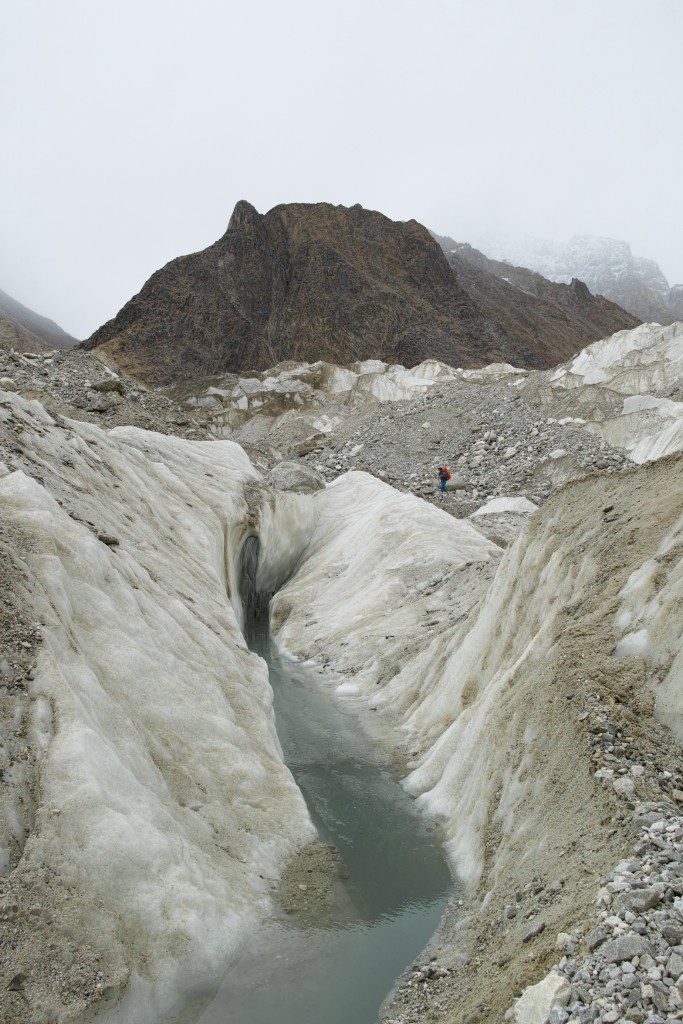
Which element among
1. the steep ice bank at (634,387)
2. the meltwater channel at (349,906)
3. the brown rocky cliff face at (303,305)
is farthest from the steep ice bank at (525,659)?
the brown rocky cliff face at (303,305)

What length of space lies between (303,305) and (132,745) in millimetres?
96923

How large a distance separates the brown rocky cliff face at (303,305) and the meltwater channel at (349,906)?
266 ft

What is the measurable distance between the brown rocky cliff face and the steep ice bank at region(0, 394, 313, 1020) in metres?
79.7

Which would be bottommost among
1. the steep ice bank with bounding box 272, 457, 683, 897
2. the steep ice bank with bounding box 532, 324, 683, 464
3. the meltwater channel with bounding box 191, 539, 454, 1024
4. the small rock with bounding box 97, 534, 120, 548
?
the meltwater channel with bounding box 191, 539, 454, 1024

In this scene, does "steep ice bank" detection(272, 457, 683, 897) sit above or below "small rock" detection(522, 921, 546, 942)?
above

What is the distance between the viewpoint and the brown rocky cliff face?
94.4m

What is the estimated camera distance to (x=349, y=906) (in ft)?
26.5

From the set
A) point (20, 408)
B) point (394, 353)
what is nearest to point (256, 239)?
point (394, 353)

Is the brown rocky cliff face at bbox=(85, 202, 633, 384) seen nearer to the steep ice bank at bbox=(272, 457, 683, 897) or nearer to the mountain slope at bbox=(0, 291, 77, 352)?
the mountain slope at bbox=(0, 291, 77, 352)

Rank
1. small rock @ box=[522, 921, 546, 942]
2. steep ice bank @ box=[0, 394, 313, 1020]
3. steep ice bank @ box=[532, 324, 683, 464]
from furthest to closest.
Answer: steep ice bank @ box=[532, 324, 683, 464] → steep ice bank @ box=[0, 394, 313, 1020] → small rock @ box=[522, 921, 546, 942]

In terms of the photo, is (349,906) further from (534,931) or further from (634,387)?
(634,387)

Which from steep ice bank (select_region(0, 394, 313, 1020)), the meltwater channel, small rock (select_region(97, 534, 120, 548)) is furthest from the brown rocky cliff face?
the meltwater channel

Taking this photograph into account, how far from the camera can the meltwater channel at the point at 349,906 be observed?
21.5 ft

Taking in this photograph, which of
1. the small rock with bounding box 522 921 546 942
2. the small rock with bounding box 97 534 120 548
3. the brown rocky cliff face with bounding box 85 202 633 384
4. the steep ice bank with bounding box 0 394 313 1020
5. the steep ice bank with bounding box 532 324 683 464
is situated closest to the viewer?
the small rock with bounding box 522 921 546 942
